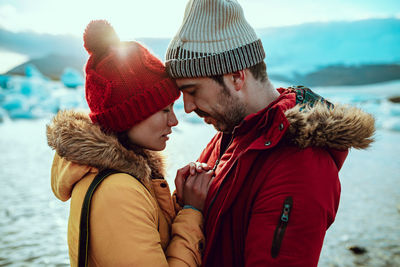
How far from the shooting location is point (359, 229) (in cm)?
371

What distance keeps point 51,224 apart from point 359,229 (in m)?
4.22

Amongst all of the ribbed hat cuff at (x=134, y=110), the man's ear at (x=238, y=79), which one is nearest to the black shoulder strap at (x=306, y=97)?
the man's ear at (x=238, y=79)

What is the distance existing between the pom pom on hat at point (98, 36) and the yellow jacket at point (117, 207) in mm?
329

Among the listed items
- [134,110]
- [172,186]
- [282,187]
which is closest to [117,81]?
[134,110]

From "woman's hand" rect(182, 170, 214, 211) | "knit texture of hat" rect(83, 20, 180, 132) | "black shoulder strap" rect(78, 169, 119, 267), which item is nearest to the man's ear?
"knit texture of hat" rect(83, 20, 180, 132)

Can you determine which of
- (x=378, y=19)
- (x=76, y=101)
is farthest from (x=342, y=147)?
(x=378, y=19)

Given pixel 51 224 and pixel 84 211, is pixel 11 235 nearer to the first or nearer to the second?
pixel 51 224

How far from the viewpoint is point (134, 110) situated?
4.30 ft

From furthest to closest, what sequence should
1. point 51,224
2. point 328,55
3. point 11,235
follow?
point 328,55
point 51,224
point 11,235

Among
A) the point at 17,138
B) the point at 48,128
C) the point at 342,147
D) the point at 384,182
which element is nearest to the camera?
the point at 342,147

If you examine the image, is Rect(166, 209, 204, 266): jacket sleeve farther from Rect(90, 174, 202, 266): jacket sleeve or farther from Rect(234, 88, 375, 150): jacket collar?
Rect(234, 88, 375, 150): jacket collar

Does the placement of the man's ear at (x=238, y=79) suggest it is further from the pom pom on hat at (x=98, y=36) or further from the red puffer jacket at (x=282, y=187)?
the pom pom on hat at (x=98, y=36)

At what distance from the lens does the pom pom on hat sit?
49.8 inches

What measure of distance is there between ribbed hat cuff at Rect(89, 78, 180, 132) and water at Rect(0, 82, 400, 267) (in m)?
0.41
